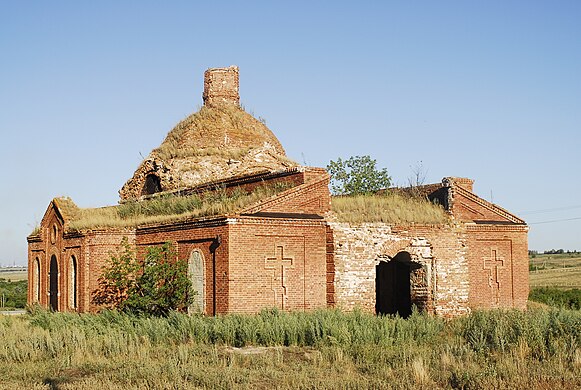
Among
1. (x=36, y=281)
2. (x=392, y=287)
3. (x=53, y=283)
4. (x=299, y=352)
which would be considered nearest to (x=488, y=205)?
(x=392, y=287)

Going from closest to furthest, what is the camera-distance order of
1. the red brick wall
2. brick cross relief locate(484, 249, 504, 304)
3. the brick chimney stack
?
the red brick wall < brick cross relief locate(484, 249, 504, 304) < the brick chimney stack

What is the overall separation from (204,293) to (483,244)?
32.2ft

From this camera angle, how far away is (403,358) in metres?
14.2

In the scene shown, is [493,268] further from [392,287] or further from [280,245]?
[280,245]

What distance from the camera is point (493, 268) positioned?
23938mm

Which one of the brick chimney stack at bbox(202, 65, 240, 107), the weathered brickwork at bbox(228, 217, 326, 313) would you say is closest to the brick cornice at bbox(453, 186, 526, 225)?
the weathered brickwork at bbox(228, 217, 326, 313)

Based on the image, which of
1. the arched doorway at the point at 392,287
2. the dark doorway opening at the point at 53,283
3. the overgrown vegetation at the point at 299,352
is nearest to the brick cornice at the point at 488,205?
the arched doorway at the point at 392,287

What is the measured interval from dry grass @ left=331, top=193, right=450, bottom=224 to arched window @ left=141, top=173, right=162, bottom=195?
10059mm

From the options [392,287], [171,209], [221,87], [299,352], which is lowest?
[299,352]

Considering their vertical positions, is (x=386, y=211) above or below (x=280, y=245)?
above

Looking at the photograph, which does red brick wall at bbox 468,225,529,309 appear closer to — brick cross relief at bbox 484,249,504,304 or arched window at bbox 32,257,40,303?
brick cross relief at bbox 484,249,504,304

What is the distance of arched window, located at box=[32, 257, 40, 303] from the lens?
91.9 feet

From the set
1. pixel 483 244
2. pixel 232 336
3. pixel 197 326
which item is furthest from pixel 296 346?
pixel 483 244

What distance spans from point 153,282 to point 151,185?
10040 mm
